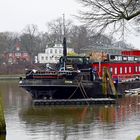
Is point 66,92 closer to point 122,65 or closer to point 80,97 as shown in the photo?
point 80,97

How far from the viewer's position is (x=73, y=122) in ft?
85.2

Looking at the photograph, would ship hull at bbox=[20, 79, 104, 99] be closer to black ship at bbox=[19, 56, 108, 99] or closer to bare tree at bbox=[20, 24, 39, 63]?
black ship at bbox=[19, 56, 108, 99]

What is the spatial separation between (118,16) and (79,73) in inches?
858

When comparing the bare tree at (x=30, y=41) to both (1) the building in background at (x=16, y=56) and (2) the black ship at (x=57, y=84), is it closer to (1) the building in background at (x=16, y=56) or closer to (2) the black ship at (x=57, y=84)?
(1) the building in background at (x=16, y=56)

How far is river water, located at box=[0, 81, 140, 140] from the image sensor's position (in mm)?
20625

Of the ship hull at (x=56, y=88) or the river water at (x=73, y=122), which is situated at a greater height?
the ship hull at (x=56, y=88)

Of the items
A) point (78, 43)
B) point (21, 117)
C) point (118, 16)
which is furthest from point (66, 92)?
point (78, 43)

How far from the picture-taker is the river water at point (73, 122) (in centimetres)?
2062

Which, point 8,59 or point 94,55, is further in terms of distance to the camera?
point 8,59

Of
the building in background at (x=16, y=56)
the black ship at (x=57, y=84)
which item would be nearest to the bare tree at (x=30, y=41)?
the building in background at (x=16, y=56)

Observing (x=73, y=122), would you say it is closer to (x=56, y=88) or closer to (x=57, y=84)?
(x=57, y=84)

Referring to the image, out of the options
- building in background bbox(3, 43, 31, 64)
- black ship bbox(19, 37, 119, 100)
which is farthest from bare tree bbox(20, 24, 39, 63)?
black ship bbox(19, 37, 119, 100)

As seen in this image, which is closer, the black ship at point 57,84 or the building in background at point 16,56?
the black ship at point 57,84

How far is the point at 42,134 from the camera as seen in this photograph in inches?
838
